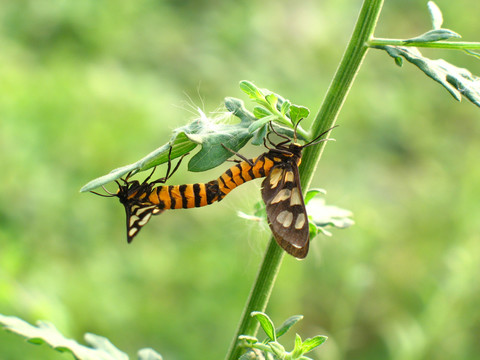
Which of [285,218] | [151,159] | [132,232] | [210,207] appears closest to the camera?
[151,159]

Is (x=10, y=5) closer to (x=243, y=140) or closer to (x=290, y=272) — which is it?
(x=290, y=272)

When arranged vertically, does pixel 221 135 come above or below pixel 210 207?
below

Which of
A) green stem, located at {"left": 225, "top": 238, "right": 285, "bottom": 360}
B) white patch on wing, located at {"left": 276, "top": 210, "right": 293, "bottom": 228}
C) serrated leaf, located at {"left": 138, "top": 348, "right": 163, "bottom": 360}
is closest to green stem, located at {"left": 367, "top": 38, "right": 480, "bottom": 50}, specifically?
white patch on wing, located at {"left": 276, "top": 210, "right": 293, "bottom": 228}

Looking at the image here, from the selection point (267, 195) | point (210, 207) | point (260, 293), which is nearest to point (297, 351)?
point (260, 293)

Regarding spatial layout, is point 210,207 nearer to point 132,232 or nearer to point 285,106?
point 132,232

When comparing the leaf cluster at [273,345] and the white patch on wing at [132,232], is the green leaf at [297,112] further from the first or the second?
the white patch on wing at [132,232]

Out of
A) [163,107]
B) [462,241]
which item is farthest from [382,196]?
[163,107]
